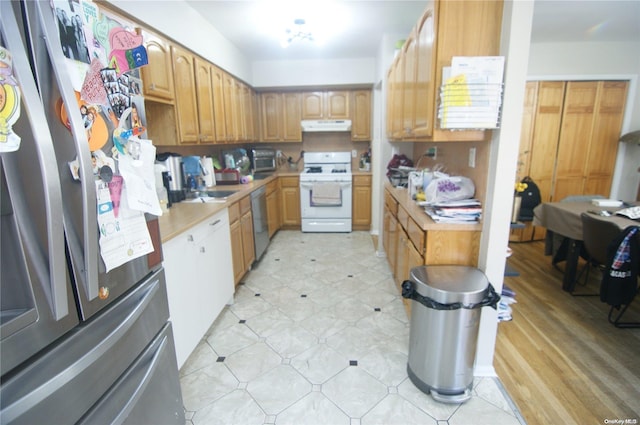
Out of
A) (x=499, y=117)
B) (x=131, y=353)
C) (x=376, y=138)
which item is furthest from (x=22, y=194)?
(x=376, y=138)

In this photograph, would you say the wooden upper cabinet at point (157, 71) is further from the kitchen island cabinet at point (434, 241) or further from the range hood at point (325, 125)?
the range hood at point (325, 125)

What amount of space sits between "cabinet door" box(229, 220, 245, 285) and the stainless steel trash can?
155 cm

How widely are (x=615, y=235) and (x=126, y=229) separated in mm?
2955

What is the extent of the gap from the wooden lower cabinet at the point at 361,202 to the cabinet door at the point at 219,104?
201 cm

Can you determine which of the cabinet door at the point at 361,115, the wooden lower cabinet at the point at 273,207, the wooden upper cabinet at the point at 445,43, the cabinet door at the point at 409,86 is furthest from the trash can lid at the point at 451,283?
the cabinet door at the point at 361,115

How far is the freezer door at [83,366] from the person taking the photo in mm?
693

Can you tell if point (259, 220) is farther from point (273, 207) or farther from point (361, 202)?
point (361, 202)

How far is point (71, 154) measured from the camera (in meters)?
0.80

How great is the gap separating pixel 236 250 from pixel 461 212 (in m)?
1.85

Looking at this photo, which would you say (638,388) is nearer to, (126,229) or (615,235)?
(615,235)

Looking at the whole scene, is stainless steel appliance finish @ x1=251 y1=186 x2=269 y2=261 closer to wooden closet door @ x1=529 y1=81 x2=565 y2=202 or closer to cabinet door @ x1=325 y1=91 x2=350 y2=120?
cabinet door @ x1=325 y1=91 x2=350 y2=120

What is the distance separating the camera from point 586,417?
58.3 inches

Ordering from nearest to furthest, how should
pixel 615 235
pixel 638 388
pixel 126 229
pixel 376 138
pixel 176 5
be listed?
pixel 126 229
pixel 638 388
pixel 615 235
pixel 176 5
pixel 376 138

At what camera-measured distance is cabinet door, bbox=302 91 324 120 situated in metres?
4.58
